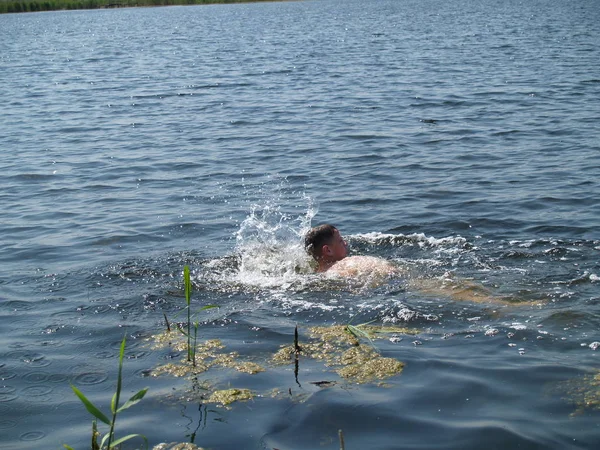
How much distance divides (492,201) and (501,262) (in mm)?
2618

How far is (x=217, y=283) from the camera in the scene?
859 cm

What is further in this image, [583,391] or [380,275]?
[380,275]

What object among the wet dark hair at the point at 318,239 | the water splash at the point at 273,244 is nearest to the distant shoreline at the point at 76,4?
the water splash at the point at 273,244

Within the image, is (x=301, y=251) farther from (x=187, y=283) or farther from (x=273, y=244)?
(x=187, y=283)

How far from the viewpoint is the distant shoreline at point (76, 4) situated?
71.8 meters

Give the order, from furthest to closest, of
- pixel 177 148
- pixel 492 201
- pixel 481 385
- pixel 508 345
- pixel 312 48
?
pixel 312 48 → pixel 177 148 → pixel 492 201 → pixel 508 345 → pixel 481 385

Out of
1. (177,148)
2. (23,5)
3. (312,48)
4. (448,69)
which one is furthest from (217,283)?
(23,5)

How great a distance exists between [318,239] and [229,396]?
3450 millimetres

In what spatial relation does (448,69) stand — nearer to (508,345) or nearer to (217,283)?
(217,283)

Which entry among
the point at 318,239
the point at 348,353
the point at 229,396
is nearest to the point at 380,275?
the point at 318,239

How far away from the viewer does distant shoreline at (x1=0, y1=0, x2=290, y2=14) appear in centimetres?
7175

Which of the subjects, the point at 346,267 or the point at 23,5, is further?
the point at 23,5

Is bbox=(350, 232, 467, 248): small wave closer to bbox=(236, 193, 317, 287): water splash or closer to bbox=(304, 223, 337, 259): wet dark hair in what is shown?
bbox=(236, 193, 317, 287): water splash

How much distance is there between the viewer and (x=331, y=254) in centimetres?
880
